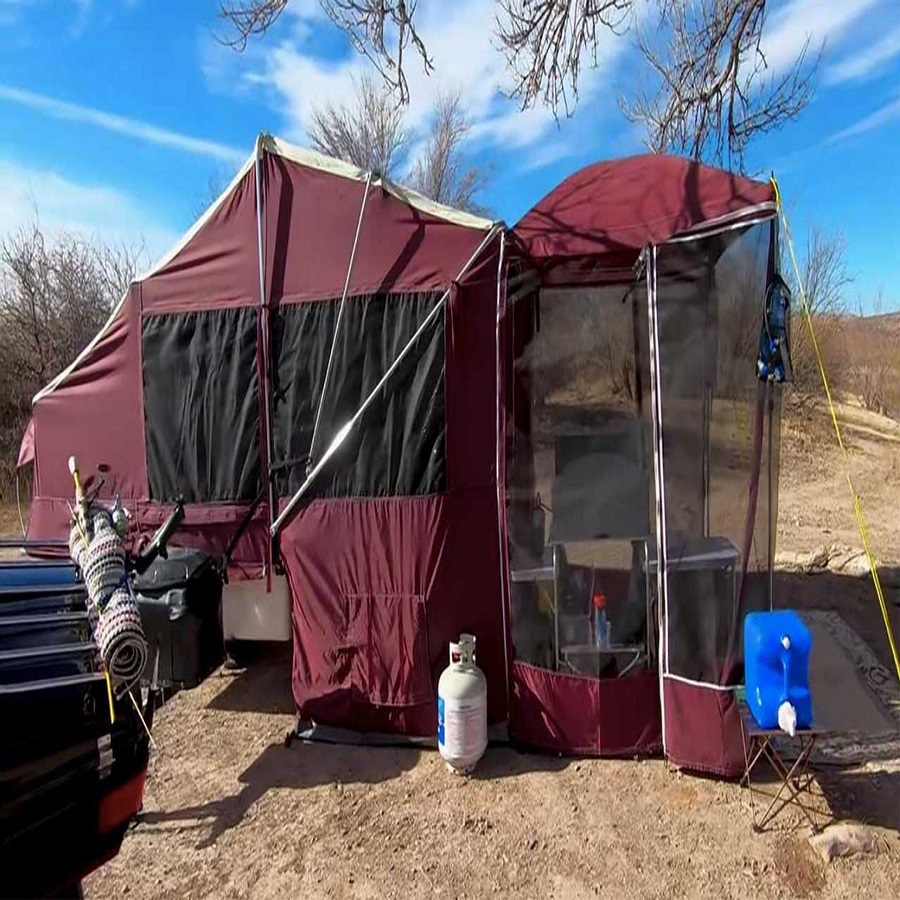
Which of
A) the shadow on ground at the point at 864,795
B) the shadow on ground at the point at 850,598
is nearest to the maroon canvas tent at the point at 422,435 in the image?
the shadow on ground at the point at 864,795

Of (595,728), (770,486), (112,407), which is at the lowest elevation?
(595,728)

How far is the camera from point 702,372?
13.3 ft

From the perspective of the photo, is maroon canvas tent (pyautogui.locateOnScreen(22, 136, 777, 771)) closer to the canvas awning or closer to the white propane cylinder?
the canvas awning

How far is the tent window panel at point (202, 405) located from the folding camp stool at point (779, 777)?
2.99m

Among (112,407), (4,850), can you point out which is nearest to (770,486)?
(4,850)

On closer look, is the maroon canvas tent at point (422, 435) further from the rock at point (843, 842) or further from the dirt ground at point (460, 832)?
the rock at point (843, 842)

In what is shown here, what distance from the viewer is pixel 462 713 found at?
12.7 ft

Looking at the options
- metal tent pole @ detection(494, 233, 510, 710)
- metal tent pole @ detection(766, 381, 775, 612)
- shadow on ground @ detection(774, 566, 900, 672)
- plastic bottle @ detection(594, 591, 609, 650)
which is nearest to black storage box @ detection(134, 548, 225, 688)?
metal tent pole @ detection(494, 233, 510, 710)

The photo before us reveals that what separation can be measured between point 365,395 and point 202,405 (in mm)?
1071

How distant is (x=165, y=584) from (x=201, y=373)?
1.27 m

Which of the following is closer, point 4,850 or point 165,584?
point 4,850

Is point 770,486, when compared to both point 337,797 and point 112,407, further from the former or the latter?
point 112,407

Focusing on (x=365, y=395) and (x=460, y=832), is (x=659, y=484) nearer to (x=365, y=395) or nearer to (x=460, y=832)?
(x=365, y=395)

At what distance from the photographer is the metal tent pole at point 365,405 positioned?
4.13 m
